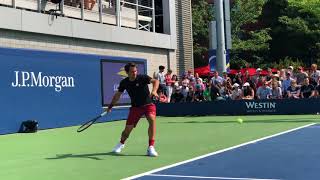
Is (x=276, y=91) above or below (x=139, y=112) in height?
above

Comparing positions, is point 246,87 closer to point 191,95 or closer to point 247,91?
point 247,91

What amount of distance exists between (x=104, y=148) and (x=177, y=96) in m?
13.0

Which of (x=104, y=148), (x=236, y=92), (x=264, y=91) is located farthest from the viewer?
Answer: (x=236, y=92)

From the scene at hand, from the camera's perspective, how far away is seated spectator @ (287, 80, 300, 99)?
22547mm

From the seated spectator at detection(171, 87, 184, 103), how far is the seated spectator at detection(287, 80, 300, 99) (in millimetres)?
4727

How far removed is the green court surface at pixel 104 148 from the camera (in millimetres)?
9211

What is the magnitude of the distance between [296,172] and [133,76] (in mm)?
3866

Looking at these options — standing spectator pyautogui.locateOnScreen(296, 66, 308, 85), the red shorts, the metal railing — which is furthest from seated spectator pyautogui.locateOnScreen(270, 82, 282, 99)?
the red shorts

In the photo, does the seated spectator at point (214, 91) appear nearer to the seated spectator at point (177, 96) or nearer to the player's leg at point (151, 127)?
the seated spectator at point (177, 96)

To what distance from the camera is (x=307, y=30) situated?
46438 millimetres

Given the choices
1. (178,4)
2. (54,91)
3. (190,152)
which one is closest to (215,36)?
(178,4)

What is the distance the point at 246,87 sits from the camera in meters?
23.7

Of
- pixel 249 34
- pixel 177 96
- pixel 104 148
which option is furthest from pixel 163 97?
pixel 249 34

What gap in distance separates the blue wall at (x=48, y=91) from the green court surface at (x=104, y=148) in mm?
813
